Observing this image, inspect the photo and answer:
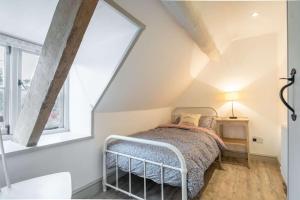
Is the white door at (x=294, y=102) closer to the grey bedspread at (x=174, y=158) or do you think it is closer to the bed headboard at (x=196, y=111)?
the grey bedspread at (x=174, y=158)

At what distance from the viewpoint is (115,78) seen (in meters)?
2.12

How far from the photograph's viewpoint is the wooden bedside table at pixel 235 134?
3.15 meters

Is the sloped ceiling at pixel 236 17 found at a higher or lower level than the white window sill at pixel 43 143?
higher

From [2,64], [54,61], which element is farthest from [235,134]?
[2,64]

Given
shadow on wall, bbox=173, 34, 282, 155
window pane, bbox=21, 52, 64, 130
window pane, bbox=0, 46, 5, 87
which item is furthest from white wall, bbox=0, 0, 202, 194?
window pane, bbox=0, 46, 5, 87

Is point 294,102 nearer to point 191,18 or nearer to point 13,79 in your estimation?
point 191,18

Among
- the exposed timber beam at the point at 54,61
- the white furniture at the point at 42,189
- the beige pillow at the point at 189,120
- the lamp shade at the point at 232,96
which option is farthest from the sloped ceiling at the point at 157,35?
the white furniture at the point at 42,189

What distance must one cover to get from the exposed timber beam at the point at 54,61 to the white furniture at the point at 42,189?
1.49 feet

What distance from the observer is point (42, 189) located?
1224 millimetres

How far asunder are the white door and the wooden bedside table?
2240mm

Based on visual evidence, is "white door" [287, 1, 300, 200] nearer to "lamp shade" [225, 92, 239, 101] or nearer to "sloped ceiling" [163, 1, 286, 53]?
"sloped ceiling" [163, 1, 286, 53]

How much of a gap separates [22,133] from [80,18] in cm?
118

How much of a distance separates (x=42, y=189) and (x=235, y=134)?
11.0ft

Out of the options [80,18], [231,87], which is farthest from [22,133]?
[231,87]
